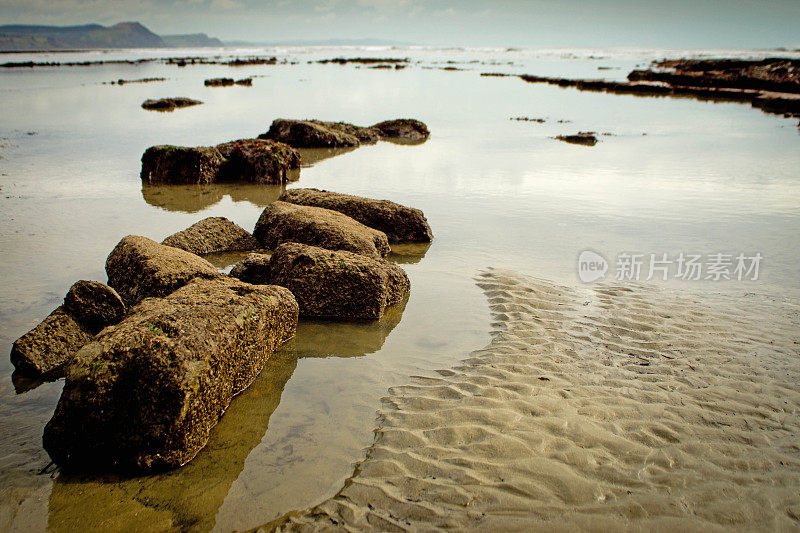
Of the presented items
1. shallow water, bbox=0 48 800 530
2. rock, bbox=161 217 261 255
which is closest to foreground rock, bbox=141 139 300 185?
shallow water, bbox=0 48 800 530

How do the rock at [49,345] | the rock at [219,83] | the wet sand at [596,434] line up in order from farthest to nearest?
1. the rock at [219,83]
2. the rock at [49,345]
3. the wet sand at [596,434]

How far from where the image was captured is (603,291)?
244 inches

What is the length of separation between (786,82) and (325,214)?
35.6m

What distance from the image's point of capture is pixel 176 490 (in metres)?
3.35

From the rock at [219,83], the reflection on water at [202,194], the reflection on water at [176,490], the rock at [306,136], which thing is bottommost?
the reflection on water at [176,490]

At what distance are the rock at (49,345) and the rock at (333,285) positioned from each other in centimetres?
184

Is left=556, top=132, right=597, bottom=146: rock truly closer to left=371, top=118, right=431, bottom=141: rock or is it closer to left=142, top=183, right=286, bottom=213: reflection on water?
left=371, top=118, right=431, bottom=141: rock

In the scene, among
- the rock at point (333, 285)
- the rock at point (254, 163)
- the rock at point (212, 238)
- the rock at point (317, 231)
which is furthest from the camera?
the rock at point (254, 163)

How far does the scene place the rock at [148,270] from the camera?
5258 millimetres

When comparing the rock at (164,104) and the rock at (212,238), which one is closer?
the rock at (212,238)

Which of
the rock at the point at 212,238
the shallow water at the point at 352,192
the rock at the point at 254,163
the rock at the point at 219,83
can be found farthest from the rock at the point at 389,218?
the rock at the point at 219,83

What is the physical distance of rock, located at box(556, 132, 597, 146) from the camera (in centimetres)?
1620

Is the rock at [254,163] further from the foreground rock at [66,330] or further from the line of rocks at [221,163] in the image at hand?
the foreground rock at [66,330]

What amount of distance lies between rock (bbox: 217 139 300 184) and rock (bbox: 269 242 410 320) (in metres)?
6.16
